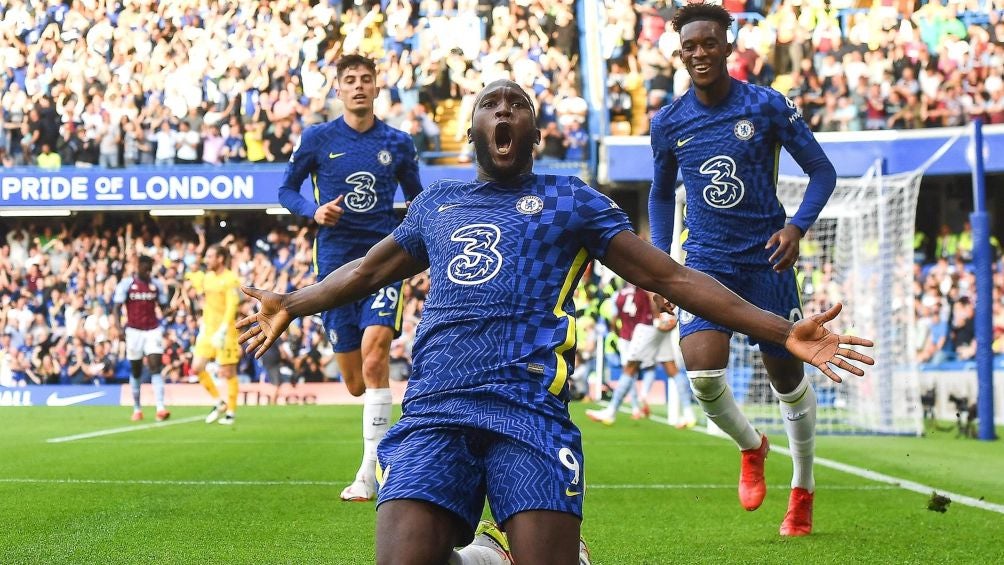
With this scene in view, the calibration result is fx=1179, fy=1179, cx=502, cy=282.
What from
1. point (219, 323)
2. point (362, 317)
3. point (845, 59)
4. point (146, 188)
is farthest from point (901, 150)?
point (362, 317)

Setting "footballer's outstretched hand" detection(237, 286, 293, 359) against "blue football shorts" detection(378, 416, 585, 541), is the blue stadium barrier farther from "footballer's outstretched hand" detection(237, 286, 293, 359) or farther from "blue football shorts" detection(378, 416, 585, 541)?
"blue football shorts" detection(378, 416, 585, 541)

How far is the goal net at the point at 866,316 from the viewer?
13.7 metres

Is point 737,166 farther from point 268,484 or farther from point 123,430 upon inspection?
point 123,430

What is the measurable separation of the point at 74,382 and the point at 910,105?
15.9m

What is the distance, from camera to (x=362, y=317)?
7.16 metres

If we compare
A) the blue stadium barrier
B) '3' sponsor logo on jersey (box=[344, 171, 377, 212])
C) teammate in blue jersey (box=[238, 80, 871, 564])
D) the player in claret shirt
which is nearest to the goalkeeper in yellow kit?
the player in claret shirt

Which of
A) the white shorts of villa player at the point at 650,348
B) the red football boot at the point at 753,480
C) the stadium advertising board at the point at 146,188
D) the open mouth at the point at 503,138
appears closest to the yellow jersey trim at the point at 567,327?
the open mouth at the point at 503,138

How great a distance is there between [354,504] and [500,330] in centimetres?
358

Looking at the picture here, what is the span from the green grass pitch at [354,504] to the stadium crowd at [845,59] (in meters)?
9.54

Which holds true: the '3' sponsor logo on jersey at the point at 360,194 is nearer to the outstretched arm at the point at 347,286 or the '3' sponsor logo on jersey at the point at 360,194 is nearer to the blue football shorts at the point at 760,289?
the blue football shorts at the point at 760,289

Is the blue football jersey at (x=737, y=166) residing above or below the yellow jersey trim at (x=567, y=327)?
above

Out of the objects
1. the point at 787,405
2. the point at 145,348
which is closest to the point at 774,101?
the point at 787,405

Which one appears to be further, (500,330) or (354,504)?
(354,504)

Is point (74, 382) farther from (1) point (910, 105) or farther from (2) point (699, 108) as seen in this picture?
(2) point (699, 108)
